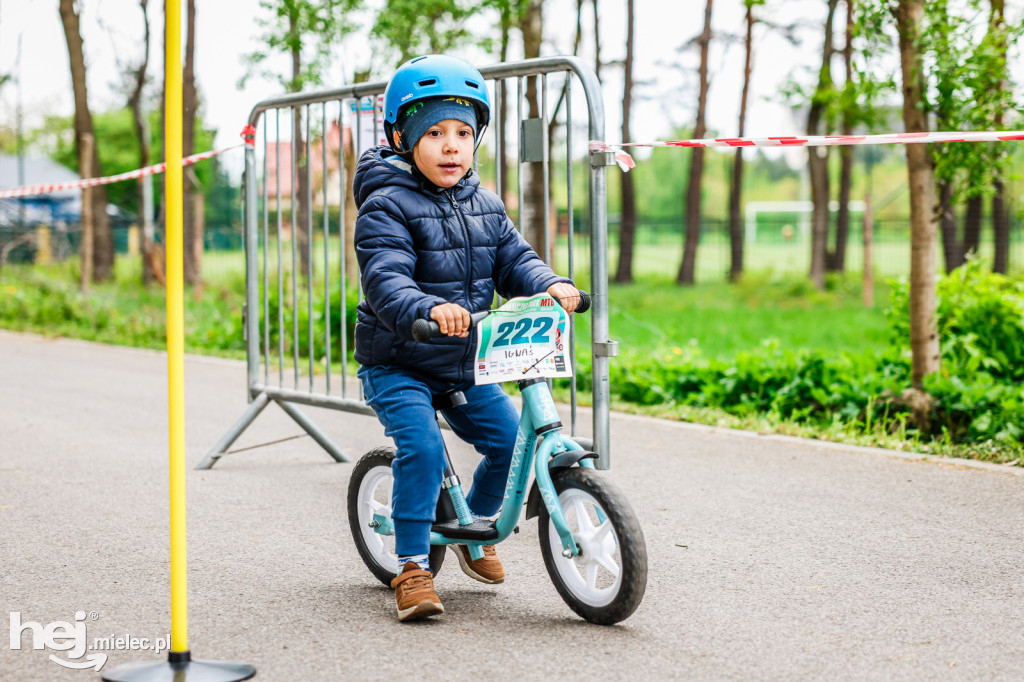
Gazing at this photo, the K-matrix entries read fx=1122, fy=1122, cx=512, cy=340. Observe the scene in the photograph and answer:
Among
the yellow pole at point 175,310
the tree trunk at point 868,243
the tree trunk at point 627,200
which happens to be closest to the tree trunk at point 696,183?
the tree trunk at point 627,200

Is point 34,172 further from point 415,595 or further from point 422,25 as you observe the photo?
point 415,595

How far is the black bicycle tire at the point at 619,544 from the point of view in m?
3.29

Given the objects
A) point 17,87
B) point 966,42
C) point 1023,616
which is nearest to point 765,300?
point 966,42

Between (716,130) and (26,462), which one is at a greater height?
(716,130)

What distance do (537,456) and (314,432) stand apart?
10.0 ft

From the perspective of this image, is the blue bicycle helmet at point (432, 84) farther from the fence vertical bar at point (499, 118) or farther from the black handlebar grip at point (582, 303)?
the fence vertical bar at point (499, 118)

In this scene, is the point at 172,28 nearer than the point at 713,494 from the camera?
Yes

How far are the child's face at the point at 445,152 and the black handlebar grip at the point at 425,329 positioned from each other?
62cm

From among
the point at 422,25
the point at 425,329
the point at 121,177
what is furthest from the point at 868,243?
the point at 425,329

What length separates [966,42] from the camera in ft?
21.7

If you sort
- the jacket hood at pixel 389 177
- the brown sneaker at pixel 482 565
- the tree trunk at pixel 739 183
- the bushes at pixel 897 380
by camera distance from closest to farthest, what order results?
the jacket hood at pixel 389 177 < the brown sneaker at pixel 482 565 < the bushes at pixel 897 380 < the tree trunk at pixel 739 183

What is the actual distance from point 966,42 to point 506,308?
4.53m

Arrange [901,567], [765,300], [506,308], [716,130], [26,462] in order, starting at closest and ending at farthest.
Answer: [506,308] < [901,567] < [26,462] < [765,300] < [716,130]

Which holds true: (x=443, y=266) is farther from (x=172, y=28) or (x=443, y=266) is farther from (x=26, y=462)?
(x=26, y=462)
